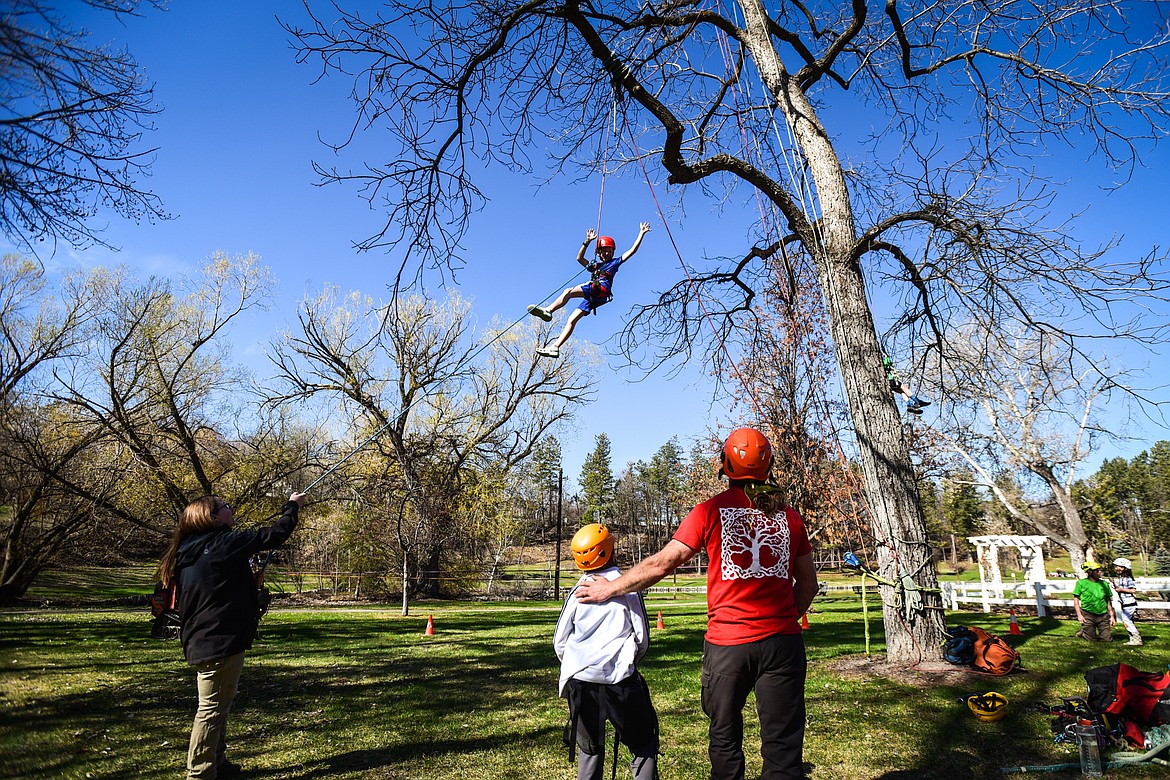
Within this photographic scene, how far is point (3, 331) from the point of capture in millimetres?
1882

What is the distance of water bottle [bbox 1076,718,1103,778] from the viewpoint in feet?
13.1

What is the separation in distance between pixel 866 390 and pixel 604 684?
17.7 ft

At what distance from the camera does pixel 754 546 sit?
324cm


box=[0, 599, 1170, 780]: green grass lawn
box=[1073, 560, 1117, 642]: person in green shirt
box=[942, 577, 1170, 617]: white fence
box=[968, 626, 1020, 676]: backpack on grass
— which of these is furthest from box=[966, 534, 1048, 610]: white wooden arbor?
box=[968, 626, 1020, 676]: backpack on grass

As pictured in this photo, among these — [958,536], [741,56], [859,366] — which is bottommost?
[958,536]

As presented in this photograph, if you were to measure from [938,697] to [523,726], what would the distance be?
3998 millimetres

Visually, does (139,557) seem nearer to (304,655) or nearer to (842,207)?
(304,655)

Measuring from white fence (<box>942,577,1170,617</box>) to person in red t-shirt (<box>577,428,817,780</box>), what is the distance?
1523 centimetres

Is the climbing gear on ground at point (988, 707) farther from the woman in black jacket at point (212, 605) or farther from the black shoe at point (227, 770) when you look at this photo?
the black shoe at point (227, 770)

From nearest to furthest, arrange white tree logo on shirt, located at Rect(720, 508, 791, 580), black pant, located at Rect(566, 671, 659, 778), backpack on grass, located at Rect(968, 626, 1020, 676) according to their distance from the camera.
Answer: white tree logo on shirt, located at Rect(720, 508, 791, 580)
black pant, located at Rect(566, 671, 659, 778)
backpack on grass, located at Rect(968, 626, 1020, 676)

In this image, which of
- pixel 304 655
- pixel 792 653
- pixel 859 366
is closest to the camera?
pixel 792 653

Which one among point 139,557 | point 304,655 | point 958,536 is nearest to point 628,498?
point 958,536

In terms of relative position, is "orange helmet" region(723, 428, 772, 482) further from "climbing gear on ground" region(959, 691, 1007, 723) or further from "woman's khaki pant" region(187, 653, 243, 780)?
"climbing gear on ground" region(959, 691, 1007, 723)

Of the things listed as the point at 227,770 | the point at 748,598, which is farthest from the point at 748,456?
the point at 227,770
